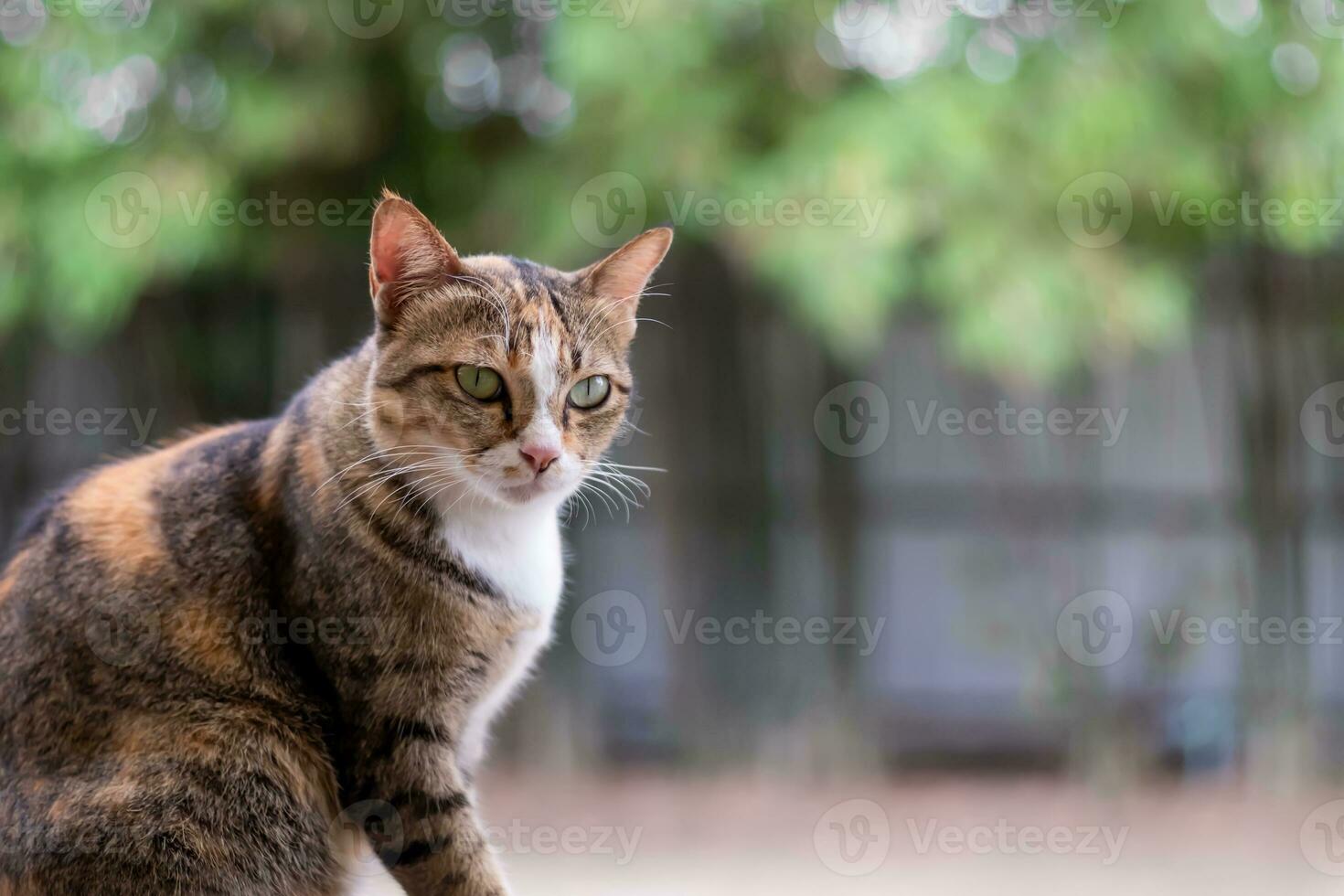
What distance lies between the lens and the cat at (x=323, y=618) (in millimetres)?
1128

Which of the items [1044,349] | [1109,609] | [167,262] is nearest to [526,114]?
[167,262]

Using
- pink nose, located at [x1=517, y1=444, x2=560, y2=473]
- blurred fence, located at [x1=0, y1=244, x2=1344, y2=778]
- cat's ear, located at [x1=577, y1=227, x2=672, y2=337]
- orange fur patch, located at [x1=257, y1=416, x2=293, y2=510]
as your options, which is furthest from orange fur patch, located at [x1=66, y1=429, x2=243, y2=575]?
blurred fence, located at [x1=0, y1=244, x2=1344, y2=778]

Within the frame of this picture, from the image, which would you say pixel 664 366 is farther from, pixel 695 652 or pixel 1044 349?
pixel 1044 349

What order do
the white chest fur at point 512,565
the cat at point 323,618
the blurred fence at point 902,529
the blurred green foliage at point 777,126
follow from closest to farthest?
the cat at point 323,618, the white chest fur at point 512,565, the blurred green foliage at point 777,126, the blurred fence at point 902,529

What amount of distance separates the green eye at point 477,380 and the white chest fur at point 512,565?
0.13 metres

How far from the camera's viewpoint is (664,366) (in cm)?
360

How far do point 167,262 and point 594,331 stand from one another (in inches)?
63.3

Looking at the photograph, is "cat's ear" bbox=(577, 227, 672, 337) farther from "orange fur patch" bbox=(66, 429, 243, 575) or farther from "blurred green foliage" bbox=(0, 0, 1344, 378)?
"blurred green foliage" bbox=(0, 0, 1344, 378)

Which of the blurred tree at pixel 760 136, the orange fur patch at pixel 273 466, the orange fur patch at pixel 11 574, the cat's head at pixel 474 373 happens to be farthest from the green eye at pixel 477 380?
the blurred tree at pixel 760 136

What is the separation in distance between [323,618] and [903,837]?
7.21 feet

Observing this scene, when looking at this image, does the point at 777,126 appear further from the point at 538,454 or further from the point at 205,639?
the point at 205,639

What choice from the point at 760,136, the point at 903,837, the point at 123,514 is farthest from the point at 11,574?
the point at 903,837

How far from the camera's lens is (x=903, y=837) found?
302 centimetres

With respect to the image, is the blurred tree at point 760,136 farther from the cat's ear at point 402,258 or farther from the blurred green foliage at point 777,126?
the cat's ear at point 402,258
